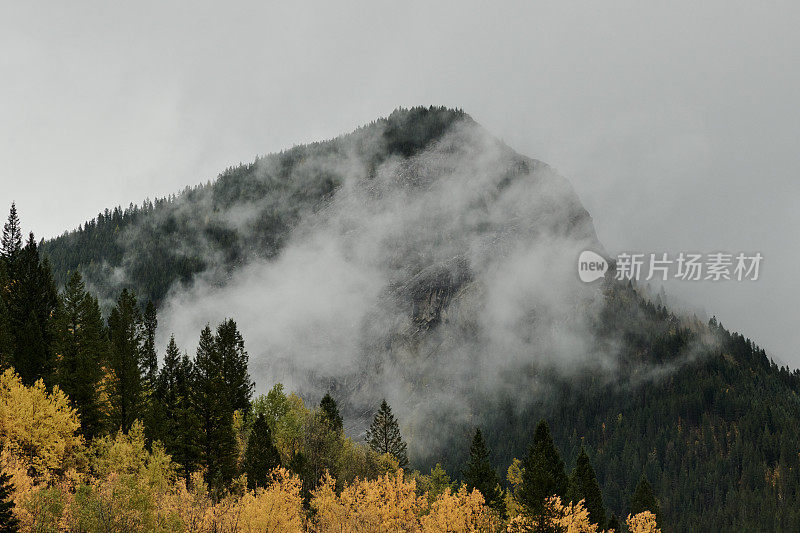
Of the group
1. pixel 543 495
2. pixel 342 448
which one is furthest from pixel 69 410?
pixel 543 495

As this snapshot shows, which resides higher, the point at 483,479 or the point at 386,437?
the point at 386,437

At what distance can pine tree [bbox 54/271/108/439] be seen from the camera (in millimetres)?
56875

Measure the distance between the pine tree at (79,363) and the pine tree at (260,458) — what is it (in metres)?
14.9

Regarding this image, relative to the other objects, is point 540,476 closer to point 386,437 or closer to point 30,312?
point 386,437

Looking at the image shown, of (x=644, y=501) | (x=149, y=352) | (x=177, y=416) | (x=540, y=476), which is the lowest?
(x=644, y=501)

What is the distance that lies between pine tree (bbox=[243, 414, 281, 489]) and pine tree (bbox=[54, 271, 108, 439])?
14945 millimetres

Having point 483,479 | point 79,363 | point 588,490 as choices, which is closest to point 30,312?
point 79,363

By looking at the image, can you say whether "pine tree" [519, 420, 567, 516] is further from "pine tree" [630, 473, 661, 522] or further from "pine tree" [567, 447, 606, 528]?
"pine tree" [630, 473, 661, 522]

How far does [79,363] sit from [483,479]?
51307mm

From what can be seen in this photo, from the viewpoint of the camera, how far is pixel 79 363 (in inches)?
2279

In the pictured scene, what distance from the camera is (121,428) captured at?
201 ft

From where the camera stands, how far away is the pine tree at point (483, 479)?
80.9m

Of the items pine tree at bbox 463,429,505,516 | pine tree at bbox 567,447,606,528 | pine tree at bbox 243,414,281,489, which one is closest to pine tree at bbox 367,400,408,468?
pine tree at bbox 463,429,505,516

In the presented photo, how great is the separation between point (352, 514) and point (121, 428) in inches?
966
